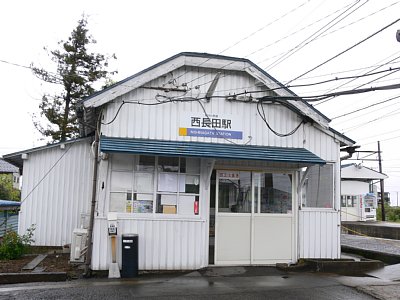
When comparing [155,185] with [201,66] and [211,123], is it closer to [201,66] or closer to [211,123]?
[211,123]

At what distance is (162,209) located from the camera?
404 inches

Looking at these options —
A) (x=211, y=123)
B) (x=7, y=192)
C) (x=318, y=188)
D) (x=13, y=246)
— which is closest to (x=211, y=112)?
(x=211, y=123)

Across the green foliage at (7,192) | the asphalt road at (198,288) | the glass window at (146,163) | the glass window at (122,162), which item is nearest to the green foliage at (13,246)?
the asphalt road at (198,288)

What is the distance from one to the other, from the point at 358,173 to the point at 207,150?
3080cm

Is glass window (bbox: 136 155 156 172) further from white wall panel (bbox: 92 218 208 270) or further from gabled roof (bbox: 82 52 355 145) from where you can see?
gabled roof (bbox: 82 52 355 145)

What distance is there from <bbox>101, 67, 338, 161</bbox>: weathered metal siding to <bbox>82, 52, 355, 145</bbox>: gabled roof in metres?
0.23

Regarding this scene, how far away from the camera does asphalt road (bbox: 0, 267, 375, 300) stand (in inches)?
308

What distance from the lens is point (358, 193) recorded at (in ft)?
118

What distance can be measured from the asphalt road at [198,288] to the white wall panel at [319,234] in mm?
1335

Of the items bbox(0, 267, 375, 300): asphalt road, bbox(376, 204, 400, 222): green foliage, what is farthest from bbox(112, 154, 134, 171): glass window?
bbox(376, 204, 400, 222): green foliage

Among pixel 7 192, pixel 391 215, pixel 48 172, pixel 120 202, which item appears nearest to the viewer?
pixel 120 202

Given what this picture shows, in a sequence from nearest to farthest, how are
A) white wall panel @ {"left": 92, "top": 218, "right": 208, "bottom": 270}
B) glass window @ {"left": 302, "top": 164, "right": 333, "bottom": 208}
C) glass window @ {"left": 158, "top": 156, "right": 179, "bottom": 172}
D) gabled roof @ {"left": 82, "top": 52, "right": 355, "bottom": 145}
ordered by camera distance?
white wall panel @ {"left": 92, "top": 218, "right": 208, "bottom": 270}, gabled roof @ {"left": 82, "top": 52, "right": 355, "bottom": 145}, glass window @ {"left": 158, "top": 156, "right": 179, "bottom": 172}, glass window @ {"left": 302, "top": 164, "right": 333, "bottom": 208}

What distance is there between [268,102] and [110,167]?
461cm

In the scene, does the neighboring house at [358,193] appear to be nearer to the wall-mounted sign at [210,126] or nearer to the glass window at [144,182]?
the wall-mounted sign at [210,126]
